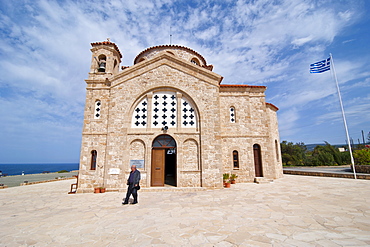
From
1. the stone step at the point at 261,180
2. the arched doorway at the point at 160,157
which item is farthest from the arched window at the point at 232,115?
the arched doorway at the point at 160,157

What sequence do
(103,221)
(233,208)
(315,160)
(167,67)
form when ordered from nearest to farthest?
(103,221) < (233,208) < (167,67) < (315,160)

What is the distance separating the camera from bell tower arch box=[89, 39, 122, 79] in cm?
1267

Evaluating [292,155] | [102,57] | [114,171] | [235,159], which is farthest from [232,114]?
[292,155]

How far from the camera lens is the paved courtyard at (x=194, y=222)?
169 inches

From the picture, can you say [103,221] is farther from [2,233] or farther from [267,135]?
[267,135]

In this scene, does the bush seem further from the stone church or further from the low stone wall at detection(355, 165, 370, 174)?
the stone church

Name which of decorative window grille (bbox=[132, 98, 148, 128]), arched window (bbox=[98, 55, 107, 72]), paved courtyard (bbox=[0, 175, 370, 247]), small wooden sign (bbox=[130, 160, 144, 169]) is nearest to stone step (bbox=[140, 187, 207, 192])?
small wooden sign (bbox=[130, 160, 144, 169])

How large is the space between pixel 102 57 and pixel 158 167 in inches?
362

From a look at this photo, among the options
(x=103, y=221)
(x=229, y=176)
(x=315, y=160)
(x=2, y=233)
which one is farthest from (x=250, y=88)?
(x=315, y=160)

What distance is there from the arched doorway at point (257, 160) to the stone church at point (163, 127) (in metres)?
0.07

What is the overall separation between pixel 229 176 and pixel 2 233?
11.4 m

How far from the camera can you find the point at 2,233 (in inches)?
195

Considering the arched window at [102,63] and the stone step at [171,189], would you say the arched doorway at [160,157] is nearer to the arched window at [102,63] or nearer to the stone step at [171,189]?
the stone step at [171,189]

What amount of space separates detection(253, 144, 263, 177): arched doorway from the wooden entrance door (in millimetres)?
7232
